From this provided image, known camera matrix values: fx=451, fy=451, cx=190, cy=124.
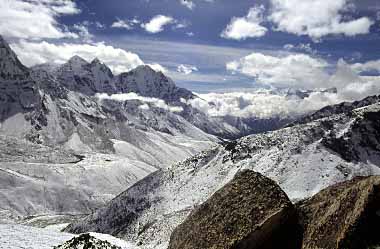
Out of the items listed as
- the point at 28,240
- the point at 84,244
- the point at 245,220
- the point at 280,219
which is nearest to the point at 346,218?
the point at 280,219

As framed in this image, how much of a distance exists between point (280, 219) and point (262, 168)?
93.7m

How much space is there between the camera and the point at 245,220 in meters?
19.4

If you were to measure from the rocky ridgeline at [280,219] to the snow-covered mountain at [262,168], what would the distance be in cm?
7198

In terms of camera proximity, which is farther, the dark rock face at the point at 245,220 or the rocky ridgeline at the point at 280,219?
the dark rock face at the point at 245,220

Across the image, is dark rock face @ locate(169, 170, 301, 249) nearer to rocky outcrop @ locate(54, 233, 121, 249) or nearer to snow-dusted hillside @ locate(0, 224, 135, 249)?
rocky outcrop @ locate(54, 233, 121, 249)

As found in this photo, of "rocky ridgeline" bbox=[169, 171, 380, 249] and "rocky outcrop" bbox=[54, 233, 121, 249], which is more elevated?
"rocky ridgeline" bbox=[169, 171, 380, 249]

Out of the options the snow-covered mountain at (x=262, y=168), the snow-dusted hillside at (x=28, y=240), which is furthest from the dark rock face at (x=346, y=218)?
the snow-covered mountain at (x=262, y=168)

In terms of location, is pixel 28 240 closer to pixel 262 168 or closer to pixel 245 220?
pixel 245 220

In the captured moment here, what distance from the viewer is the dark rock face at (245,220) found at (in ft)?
62.1

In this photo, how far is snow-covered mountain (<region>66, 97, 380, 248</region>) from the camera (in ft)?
339

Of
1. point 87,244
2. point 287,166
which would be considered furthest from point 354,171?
point 87,244

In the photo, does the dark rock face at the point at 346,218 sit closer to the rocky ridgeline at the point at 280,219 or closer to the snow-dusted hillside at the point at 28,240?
the rocky ridgeline at the point at 280,219

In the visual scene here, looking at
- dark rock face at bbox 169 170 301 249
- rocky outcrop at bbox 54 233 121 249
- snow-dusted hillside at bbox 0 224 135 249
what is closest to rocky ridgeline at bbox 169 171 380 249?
dark rock face at bbox 169 170 301 249

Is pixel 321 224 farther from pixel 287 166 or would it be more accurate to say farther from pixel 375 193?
pixel 287 166
